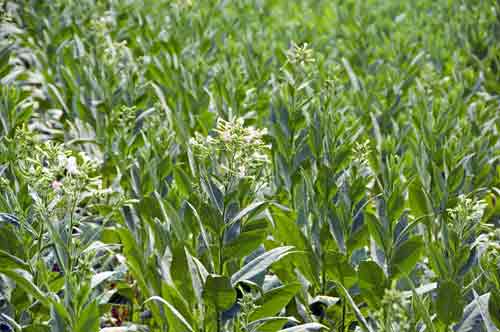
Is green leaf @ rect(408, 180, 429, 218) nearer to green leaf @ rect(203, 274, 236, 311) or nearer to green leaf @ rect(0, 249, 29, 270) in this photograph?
green leaf @ rect(203, 274, 236, 311)

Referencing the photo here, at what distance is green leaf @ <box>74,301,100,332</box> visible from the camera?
2104mm

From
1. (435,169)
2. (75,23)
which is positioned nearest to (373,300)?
(435,169)

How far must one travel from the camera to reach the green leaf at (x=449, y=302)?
2.33 m

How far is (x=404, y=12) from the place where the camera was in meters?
7.36

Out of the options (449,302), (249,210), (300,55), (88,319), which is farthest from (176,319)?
(300,55)

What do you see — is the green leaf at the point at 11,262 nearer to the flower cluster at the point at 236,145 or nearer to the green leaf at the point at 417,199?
the flower cluster at the point at 236,145

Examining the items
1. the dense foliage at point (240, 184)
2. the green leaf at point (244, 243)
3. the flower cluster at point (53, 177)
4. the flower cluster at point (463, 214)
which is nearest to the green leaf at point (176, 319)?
the dense foliage at point (240, 184)

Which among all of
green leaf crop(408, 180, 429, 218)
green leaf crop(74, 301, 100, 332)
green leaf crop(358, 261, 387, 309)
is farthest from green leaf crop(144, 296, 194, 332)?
green leaf crop(408, 180, 429, 218)

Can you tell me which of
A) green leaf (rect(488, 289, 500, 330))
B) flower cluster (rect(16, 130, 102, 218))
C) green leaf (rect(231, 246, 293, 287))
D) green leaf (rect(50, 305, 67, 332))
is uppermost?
flower cluster (rect(16, 130, 102, 218))

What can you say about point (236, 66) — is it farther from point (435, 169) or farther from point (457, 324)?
point (457, 324)

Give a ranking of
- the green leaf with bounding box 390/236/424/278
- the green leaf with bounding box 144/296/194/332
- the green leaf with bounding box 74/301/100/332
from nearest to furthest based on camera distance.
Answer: the green leaf with bounding box 74/301/100/332 → the green leaf with bounding box 144/296/194/332 → the green leaf with bounding box 390/236/424/278

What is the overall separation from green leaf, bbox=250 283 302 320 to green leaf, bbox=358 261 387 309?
0.85 feet

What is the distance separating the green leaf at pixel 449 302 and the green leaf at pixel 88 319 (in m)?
1.04

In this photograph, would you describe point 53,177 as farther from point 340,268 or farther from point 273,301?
point 340,268
